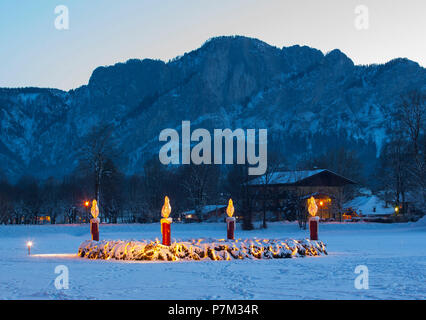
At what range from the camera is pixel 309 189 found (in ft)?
235

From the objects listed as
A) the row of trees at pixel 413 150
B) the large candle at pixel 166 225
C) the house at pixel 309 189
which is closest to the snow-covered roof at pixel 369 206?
the house at pixel 309 189

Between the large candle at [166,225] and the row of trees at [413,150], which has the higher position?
the row of trees at [413,150]

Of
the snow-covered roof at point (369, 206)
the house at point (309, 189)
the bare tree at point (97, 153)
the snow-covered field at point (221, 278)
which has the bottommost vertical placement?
the snow-covered field at point (221, 278)

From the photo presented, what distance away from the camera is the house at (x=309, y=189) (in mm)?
66000

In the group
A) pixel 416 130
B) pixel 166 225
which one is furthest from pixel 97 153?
pixel 166 225

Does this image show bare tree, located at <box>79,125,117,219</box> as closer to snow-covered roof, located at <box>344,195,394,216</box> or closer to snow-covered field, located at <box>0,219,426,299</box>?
snow-covered field, located at <box>0,219,426,299</box>

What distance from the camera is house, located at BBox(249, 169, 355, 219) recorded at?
6600 cm

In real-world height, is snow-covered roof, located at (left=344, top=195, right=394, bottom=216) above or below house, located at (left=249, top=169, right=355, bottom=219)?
below

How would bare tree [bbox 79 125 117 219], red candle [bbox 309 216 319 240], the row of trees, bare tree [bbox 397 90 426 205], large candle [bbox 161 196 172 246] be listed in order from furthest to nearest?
bare tree [bbox 79 125 117 219] → the row of trees → bare tree [bbox 397 90 426 205] → red candle [bbox 309 216 319 240] → large candle [bbox 161 196 172 246]

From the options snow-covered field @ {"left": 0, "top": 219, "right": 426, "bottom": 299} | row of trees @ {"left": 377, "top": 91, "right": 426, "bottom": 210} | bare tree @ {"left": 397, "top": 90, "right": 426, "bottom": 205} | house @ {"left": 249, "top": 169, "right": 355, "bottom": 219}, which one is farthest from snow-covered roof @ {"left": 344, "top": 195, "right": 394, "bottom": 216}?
snow-covered field @ {"left": 0, "top": 219, "right": 426, "bottom": 299}

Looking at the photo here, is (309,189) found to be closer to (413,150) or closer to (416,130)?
(413,150)

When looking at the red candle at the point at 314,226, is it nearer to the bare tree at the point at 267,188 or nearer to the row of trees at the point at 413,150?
the bare tree at the point at 267,188

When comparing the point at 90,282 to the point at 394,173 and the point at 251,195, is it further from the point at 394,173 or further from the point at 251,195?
the point at 394,173

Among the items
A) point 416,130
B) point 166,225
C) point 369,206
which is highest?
point 416,130
